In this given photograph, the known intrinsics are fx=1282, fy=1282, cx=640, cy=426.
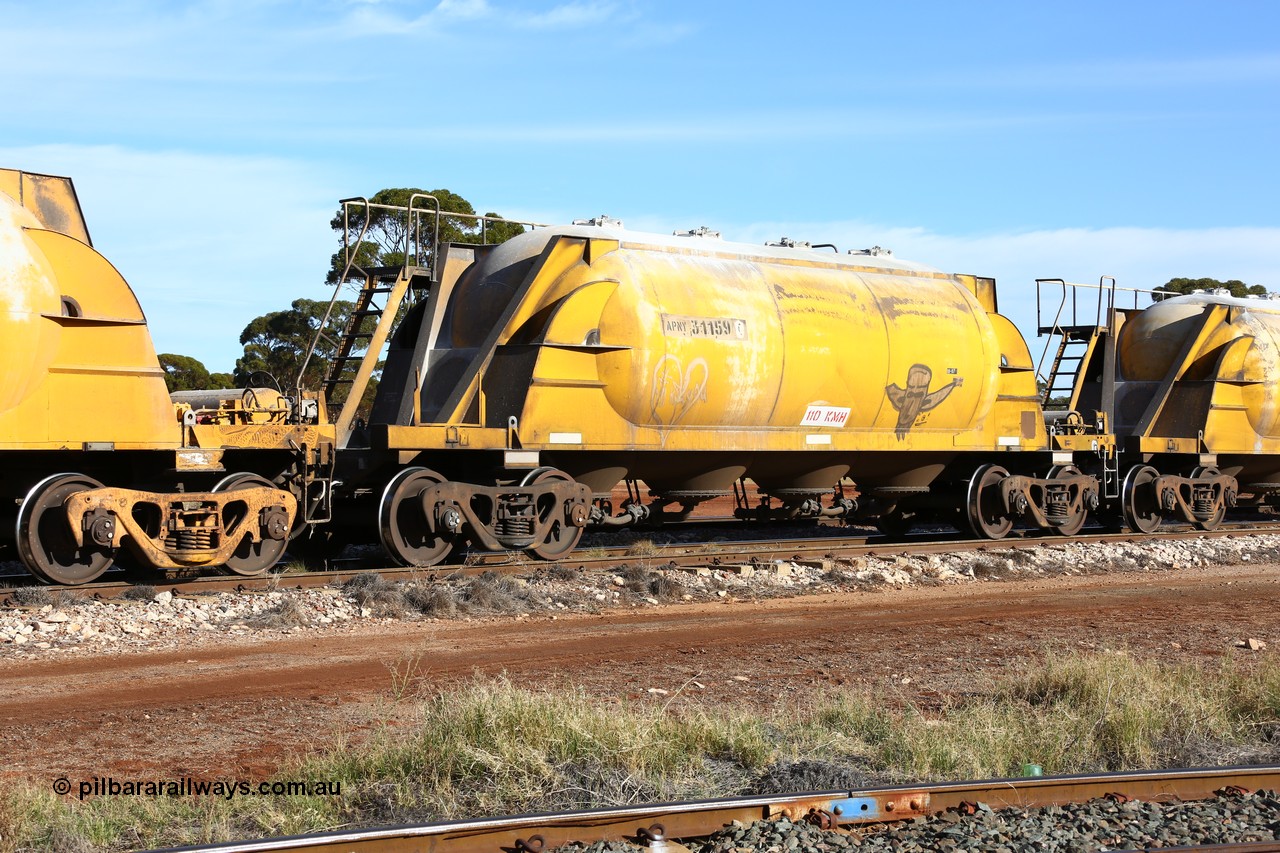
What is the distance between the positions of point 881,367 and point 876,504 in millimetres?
3098

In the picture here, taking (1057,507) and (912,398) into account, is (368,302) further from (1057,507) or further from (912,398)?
(1057,507)

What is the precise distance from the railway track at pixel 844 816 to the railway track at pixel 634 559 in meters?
7.76

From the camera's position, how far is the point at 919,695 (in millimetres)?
8938

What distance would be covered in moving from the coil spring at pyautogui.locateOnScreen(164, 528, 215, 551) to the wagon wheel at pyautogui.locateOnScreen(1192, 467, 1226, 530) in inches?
691

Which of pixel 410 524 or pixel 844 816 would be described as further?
pixel 410 524

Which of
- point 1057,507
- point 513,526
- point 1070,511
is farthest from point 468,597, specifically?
point 1070,511

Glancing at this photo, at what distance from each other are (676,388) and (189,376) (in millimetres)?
28238

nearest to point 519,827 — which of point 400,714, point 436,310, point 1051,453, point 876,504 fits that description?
point 400,714

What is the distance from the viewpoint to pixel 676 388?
15.7 meters

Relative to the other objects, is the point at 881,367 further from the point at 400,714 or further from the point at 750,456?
the point at 400,714

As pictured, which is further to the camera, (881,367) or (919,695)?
(881,367)

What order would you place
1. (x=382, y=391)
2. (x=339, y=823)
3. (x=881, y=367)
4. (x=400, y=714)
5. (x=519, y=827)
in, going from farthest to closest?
(x=881, y=367)
(x=382, y=391)
(x=400, y=714)
(x=339, y=823)
(x=519, y=827)

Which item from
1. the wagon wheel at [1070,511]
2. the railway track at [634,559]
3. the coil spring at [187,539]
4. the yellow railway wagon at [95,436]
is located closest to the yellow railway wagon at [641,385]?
the railway track at [634,559]

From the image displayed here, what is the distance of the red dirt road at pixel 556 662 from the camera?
7.46m
